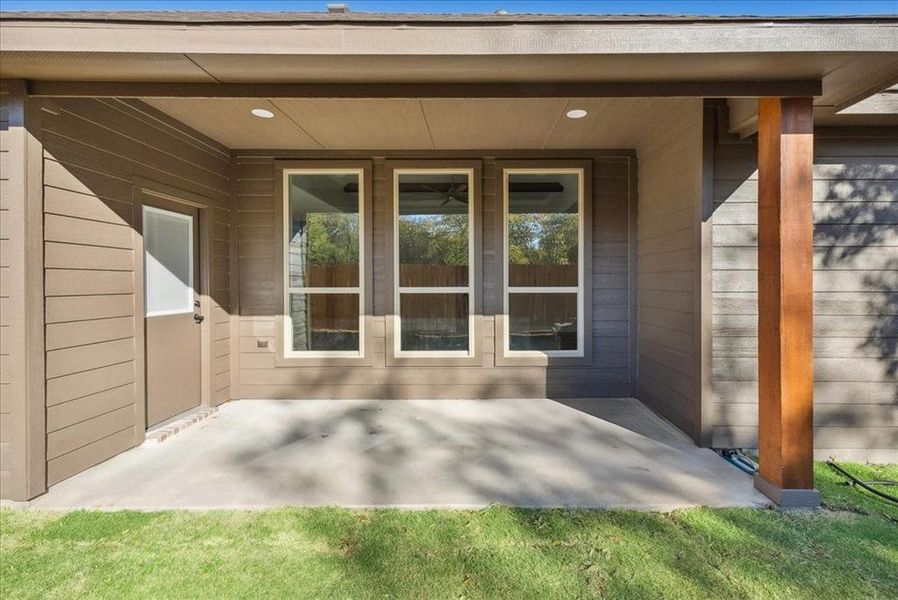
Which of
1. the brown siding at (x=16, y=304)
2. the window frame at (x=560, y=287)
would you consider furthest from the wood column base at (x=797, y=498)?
the brown siding at (x=16, y=304)

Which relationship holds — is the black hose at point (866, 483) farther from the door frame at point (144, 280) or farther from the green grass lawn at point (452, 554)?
the door frame at point (144, 280)

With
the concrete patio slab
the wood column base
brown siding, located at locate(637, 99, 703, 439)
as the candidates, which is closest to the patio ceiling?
brown siding, located at locate(637, 99, 703, 439)

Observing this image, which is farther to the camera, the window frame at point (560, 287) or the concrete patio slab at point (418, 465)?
the window frame at point (560, 287)

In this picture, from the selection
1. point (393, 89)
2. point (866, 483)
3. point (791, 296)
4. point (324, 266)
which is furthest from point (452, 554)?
point (324, 266)

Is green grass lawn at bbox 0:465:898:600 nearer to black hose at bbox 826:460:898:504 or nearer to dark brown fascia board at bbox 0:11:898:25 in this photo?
black hose at bbox 826:460:898:504

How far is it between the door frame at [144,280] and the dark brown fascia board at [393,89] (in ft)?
2.82

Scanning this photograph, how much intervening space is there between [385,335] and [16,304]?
8.90ft

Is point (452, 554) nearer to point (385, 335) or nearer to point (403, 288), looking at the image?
Answer: point (385, 335)

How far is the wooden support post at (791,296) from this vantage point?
234 centimetres

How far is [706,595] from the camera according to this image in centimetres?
171

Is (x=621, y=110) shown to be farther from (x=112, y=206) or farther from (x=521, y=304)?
(x=112, y=206)

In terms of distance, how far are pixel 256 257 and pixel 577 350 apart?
3476mm

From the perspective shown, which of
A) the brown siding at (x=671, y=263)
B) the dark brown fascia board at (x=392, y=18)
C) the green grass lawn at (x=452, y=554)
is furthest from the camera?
the brown siding at (x=671, y=263)

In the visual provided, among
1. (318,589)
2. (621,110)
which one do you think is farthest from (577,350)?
(318,589)
